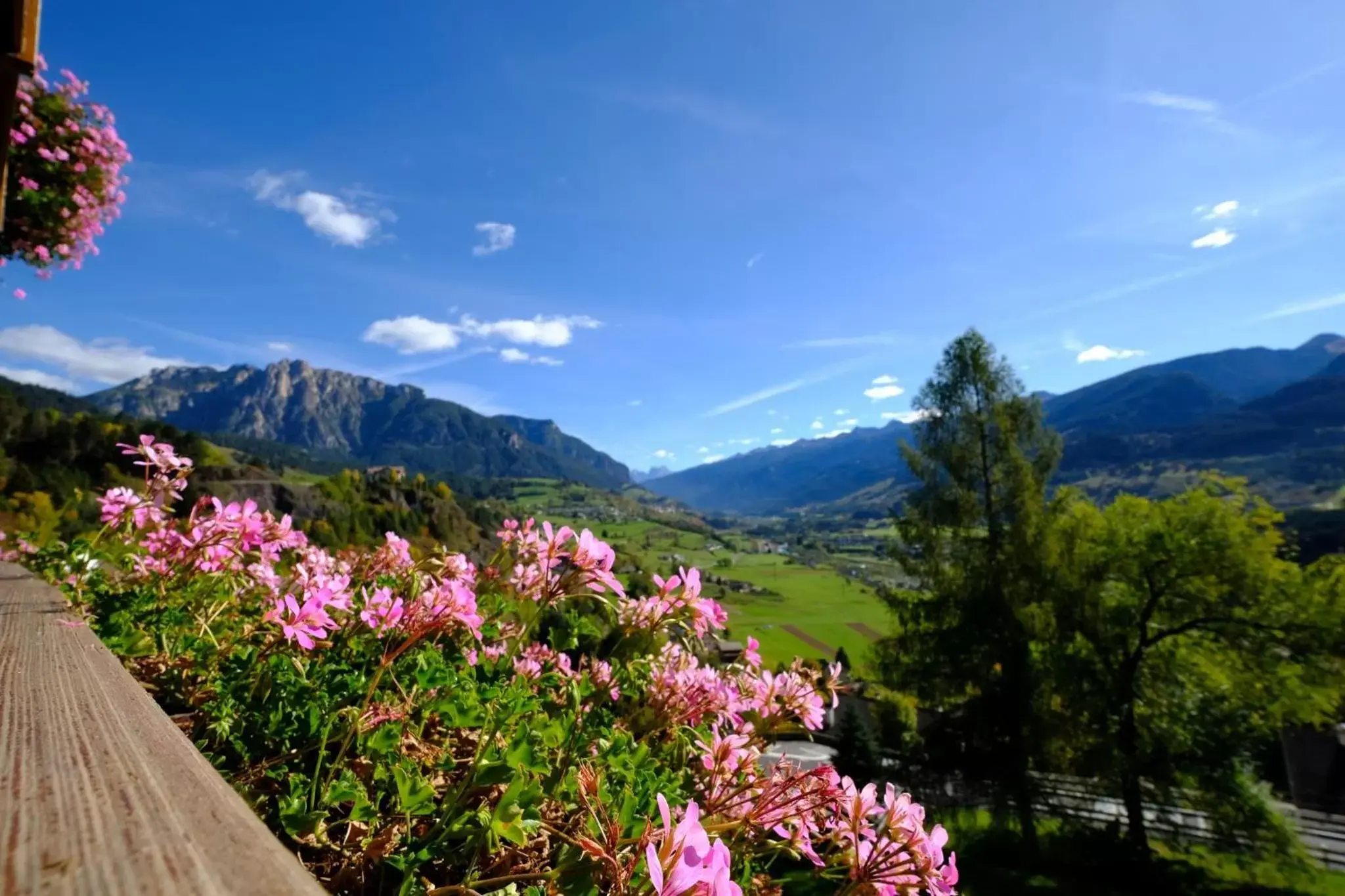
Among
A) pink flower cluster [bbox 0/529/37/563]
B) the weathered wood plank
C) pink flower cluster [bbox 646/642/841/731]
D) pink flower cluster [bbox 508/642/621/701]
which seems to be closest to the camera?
the weathered wood plank

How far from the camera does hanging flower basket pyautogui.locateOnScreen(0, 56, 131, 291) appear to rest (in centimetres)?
606

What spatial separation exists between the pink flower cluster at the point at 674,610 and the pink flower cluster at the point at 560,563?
0.23m

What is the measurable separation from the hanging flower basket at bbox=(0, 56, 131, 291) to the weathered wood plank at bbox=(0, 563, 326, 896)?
7565 mm

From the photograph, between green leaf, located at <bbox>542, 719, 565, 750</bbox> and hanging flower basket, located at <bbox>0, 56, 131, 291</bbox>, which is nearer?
green leaf, located at <bbox>542, 719, 565, 750</bbox>

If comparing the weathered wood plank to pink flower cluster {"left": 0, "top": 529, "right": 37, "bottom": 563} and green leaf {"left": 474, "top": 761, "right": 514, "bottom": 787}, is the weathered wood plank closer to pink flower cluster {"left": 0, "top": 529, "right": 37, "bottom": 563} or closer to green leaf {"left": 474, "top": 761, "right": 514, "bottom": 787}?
green leaf {"left": 474, "top": 761, "right": 514, "bottom": 787}

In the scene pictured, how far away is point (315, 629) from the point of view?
1.72 metres

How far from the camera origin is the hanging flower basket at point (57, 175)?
6.06 m

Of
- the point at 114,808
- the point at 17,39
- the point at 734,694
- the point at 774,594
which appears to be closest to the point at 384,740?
the point at 114,808

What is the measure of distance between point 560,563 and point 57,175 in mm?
8054

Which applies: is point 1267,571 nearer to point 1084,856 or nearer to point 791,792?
point 1084,856

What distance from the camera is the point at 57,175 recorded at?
6359 mm

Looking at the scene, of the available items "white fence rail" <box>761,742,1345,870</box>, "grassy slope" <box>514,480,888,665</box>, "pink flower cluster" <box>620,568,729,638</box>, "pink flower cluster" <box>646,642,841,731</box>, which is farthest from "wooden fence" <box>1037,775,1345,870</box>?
"pink flower cluster" <box>620,568,729,638</box>

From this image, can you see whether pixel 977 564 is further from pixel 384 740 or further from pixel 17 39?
pixel 17 39

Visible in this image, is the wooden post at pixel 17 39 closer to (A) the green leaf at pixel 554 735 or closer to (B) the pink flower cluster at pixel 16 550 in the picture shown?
(B) the pink flower cluster at pixel 16 550
